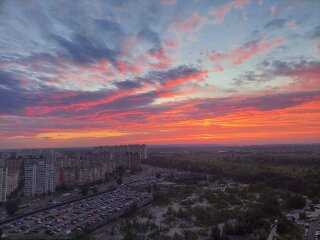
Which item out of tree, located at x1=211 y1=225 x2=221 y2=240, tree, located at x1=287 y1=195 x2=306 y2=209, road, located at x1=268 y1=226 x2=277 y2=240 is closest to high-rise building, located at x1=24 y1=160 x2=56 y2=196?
tree, located at x1=211 y1=225 x2=221 y2=240

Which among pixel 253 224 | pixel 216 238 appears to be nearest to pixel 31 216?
pixel 216 238

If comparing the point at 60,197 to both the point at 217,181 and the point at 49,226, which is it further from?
the point at 217,181

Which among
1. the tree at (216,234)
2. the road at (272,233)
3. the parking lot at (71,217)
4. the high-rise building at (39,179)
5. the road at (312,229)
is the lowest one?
Answer: the road at (312,229)

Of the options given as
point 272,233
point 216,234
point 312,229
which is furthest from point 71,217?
point 312,229

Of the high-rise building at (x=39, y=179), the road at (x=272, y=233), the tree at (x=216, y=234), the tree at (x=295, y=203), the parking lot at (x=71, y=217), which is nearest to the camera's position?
the road at (x=272, y=233)

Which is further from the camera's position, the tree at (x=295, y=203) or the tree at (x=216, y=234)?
the tree at (x=295, y=203)

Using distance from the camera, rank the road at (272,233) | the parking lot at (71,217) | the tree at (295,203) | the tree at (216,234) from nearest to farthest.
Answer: the road at (272,233) < the tree at (216,234) < the parking lot at (71,217) < the tree at (295,203)

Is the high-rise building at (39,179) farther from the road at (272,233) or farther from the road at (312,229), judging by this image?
the road at (312,229)

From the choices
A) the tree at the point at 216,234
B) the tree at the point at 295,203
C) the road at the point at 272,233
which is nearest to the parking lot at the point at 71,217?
the tree at the point at 216,234
